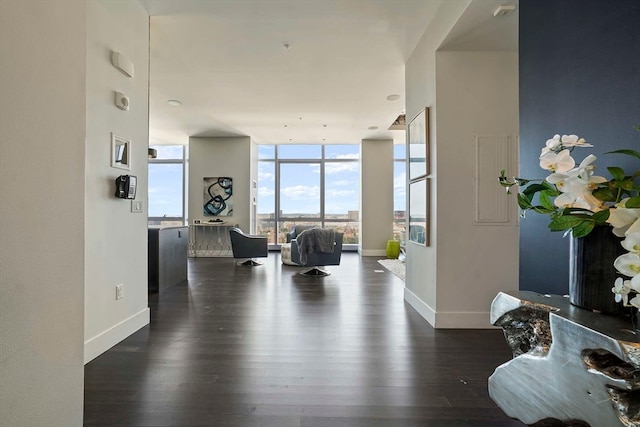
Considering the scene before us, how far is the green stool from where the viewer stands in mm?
7648

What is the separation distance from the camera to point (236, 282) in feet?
16.3

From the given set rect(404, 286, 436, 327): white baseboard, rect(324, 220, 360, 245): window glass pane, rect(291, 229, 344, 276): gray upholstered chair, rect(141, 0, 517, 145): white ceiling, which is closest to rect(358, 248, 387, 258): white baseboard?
rect(324, 220, 360, 245): window glass pane

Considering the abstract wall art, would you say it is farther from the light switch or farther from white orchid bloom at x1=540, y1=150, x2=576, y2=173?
white orchid bloom at x1=540, y1=150, x2=576, y2=173

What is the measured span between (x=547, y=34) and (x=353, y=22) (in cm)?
211

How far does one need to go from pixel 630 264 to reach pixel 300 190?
28.1 feet

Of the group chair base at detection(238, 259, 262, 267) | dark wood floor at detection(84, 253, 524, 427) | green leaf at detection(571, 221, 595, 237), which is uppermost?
green leaf at detection(571, 221, 595, 237)

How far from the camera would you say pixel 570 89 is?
1.37 meters

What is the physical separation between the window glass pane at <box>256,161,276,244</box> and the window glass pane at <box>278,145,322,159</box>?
43 cm

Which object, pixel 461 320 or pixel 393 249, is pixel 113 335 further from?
pixel 393 249

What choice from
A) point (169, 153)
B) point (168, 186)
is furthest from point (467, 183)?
point (169, 153)

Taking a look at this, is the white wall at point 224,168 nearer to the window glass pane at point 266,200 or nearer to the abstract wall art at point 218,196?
the abstract wall art at point 218,196

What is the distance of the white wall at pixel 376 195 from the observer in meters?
8.25

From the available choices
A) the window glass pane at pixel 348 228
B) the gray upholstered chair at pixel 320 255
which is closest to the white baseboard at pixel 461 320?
the gray upholstered chair at pixel 320 255

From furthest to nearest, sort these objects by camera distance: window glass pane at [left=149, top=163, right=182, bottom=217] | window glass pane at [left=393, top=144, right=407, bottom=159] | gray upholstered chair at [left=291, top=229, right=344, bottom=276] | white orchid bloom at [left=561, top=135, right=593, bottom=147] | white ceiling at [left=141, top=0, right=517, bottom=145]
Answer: window glass pane at [left=149, top=163, right=182, bottom=217], window glass pane at [left=393, top=144, right=407, bottom=159], gray upholstered chair at [left=291, top=229, right=344, bottom=276], white ceiling at [left=141, top=0, right=517, bottom=145], white orchid bloom at [left=561, top=135, right=593, bottom=147]
